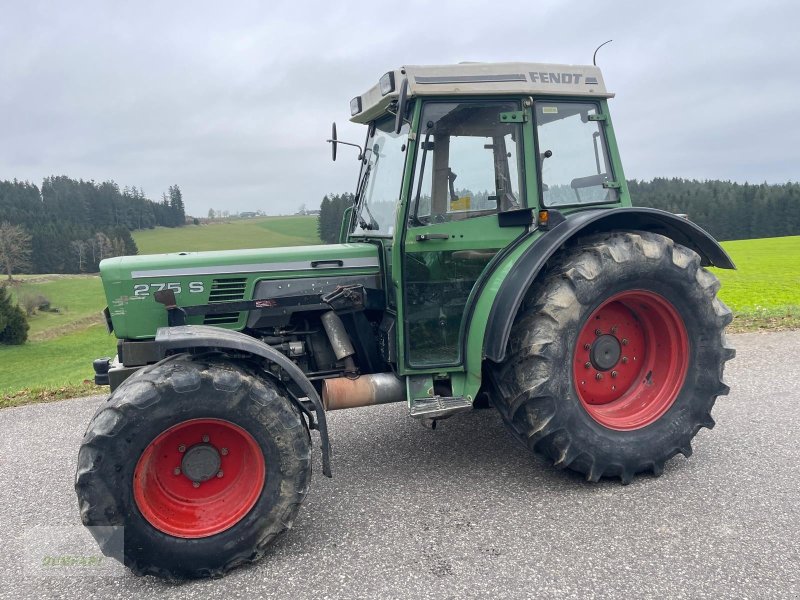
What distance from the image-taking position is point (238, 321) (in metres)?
3.84

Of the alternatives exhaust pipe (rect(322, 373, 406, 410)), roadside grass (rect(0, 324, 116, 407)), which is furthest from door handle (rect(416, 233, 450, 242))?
roadside grass (rect(0, 324, 116, 407))

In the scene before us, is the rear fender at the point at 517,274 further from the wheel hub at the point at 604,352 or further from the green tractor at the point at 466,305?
the wheel hub at the point at 604,352

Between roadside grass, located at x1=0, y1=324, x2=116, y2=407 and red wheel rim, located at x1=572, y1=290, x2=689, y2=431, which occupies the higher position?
red wheel rim, located at x1=572, y1=290, x2=689, y2=431

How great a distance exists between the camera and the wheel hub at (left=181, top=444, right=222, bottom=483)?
313cm

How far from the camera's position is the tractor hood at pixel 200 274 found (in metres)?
3.63

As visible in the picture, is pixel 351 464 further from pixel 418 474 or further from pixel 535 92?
pixel 535 92

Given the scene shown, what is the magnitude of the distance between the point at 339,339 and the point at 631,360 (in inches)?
79.7

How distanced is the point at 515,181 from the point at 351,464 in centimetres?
225

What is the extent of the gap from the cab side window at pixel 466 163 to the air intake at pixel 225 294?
1.16 meters

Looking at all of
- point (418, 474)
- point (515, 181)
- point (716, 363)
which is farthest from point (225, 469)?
point (716, 363)

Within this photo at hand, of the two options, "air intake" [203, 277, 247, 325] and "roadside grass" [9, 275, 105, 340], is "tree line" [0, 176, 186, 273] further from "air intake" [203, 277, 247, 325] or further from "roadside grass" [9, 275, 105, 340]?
"air intake" [203, 277, 247, 325]

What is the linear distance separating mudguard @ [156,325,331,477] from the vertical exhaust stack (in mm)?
613

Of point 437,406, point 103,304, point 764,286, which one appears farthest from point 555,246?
point 103,304

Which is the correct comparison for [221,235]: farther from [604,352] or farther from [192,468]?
[192,468]
